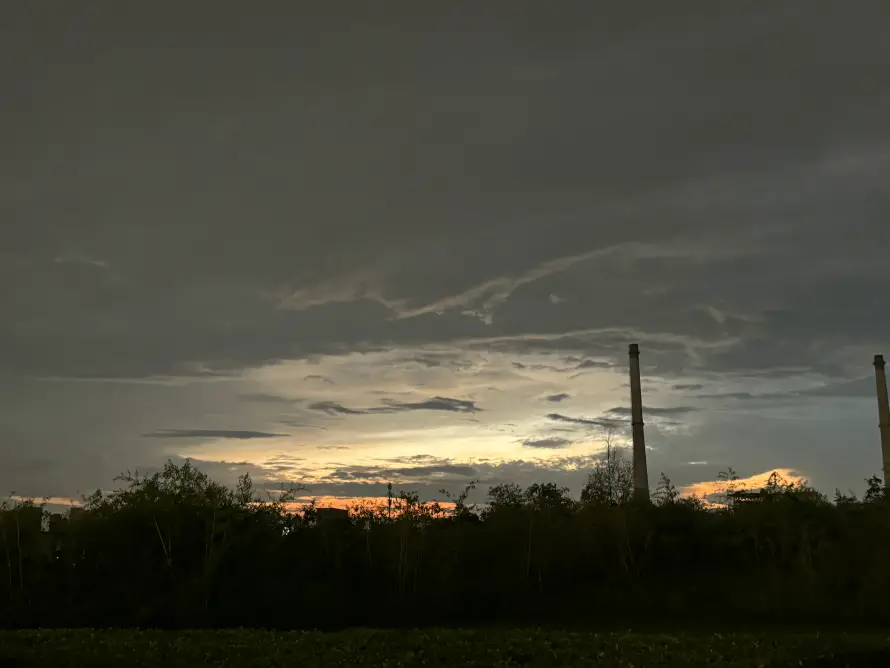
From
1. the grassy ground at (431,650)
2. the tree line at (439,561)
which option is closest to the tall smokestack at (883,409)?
the tree line at (439,561)

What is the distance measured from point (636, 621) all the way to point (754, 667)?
12915mm

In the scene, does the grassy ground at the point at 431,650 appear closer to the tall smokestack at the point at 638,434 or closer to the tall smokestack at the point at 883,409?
the tall smokestack at the point at 638,434

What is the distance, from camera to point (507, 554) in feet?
101

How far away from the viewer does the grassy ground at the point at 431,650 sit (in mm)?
15297

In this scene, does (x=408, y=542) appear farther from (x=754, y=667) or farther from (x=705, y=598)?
(x=754, y=667)

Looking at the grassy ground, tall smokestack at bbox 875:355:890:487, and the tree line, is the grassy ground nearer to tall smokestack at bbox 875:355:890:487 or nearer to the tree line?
the tree line

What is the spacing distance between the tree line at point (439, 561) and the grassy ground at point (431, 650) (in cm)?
869

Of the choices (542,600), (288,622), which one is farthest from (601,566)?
(288,622)

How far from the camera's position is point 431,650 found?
52.9ft

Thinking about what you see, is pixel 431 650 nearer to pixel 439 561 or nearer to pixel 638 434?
pixel 439 561

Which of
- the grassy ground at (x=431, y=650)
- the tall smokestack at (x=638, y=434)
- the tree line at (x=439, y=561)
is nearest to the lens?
the grassy ground at (x=431, y=650)

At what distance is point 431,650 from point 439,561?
1382 cm

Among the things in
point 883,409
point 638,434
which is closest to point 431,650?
point 638,434

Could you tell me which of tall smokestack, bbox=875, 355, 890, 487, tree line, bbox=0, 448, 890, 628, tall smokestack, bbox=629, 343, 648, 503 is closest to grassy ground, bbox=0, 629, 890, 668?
tree line, bbox=0, 448, 890, 628
